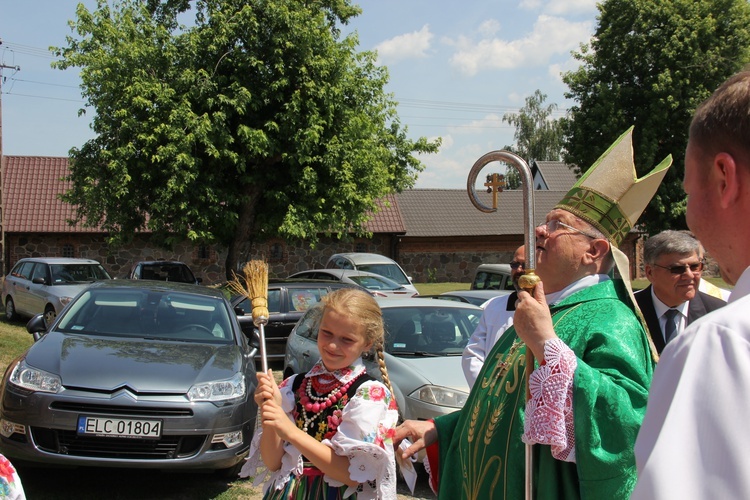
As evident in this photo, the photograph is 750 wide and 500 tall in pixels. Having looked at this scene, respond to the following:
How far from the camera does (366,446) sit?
2705 millimetres

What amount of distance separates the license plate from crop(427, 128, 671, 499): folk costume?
9.28 feet

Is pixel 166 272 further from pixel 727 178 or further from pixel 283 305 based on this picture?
pixel 727 178

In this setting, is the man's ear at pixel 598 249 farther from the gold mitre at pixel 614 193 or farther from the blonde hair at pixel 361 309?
the blonde hair at pixel 361 309

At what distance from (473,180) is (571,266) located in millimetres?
486

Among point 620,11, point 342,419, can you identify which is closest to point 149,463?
point 342,419

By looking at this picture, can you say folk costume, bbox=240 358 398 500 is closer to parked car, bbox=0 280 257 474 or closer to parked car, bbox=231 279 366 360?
parked car, bbox=0 280 257 474

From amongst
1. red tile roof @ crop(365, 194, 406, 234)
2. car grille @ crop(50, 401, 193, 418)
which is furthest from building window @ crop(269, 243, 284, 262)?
car grille @ crop(50, 401, 193, 418)

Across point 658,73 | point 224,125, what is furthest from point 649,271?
point 658,73

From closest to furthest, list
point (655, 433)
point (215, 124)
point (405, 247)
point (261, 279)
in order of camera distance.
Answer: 1. point (655, 433)
2. point (261, 279)
3. point (215, 124)
4. point (405, 247)

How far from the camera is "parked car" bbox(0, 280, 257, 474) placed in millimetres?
5074

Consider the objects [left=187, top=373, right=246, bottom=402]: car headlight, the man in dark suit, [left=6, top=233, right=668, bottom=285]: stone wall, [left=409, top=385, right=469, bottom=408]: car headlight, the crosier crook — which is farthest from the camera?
[left=6, top=233, right=668, bottom=285]: stone wall

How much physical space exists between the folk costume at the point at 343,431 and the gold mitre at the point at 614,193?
3.55 feet

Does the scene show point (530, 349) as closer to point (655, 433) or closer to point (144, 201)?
point (655, 433)

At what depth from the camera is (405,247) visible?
107 feet
